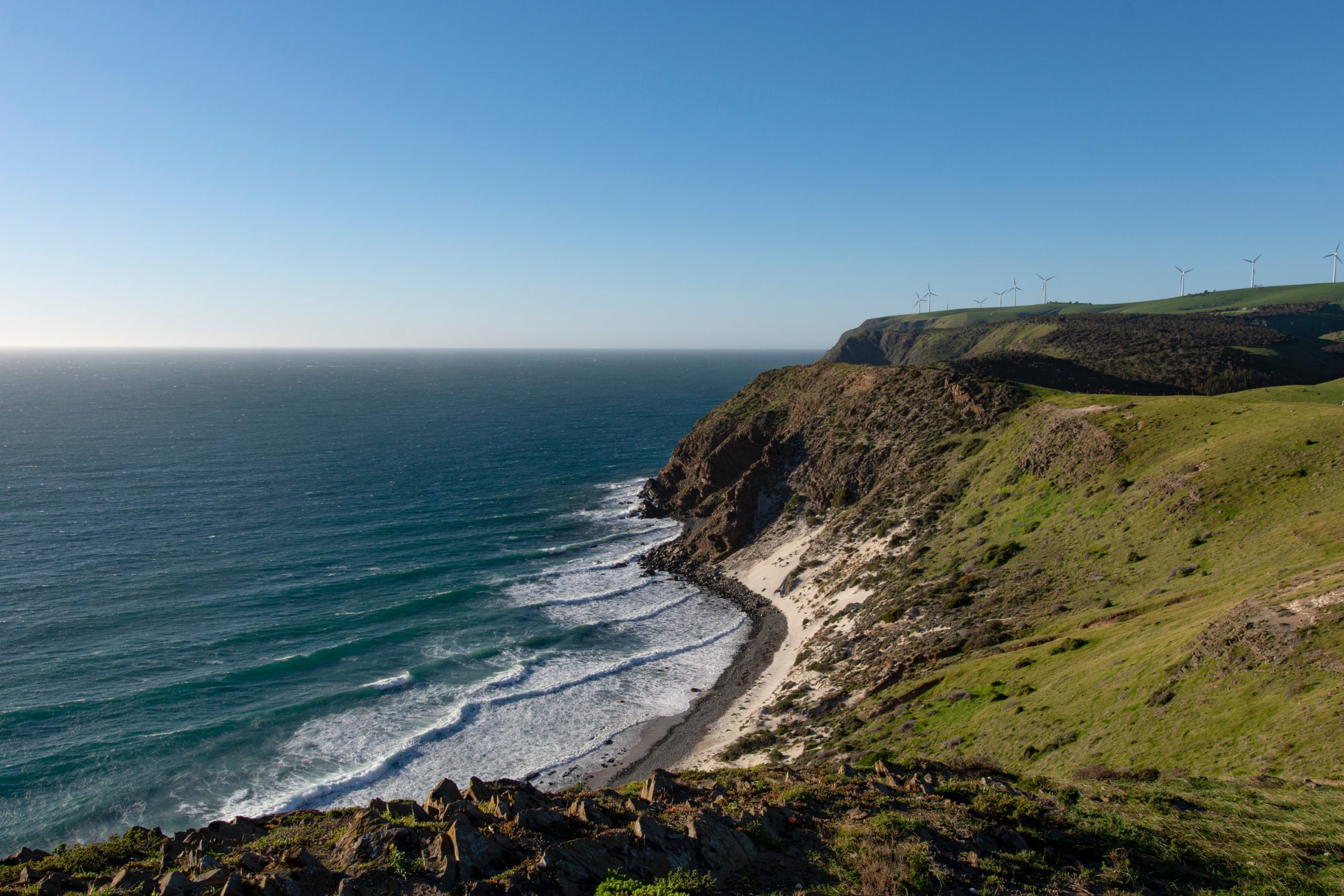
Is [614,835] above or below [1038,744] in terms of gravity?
above

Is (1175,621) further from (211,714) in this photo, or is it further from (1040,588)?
(211,714)

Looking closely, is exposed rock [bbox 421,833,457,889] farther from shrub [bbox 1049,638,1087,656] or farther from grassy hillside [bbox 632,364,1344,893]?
shrub [bbox 1049,638,1087,656]

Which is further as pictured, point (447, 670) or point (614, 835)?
point (447, 670)

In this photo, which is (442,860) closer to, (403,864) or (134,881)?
(403,864)

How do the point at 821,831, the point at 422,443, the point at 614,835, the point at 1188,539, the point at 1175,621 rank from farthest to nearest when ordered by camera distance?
1. the point at 422,443
2. the point at 1188,539
3. the point at 1175,621
4. the point at 821,831
5. the point at 614,835

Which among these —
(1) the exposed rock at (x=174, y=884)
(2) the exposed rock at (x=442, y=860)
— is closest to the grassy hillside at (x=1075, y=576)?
(2) the exposed rock at (x=442, y=860)

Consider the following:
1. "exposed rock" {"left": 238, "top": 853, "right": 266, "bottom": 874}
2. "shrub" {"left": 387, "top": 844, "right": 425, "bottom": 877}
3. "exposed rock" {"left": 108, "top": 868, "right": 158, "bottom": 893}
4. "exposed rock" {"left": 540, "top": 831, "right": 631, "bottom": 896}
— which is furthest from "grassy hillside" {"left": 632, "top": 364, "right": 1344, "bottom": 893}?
"exposed rock" {"left": 108, "top": 868, "right": 158, "bottom": 893}

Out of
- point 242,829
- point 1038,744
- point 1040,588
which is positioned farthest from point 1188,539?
point 242,829
